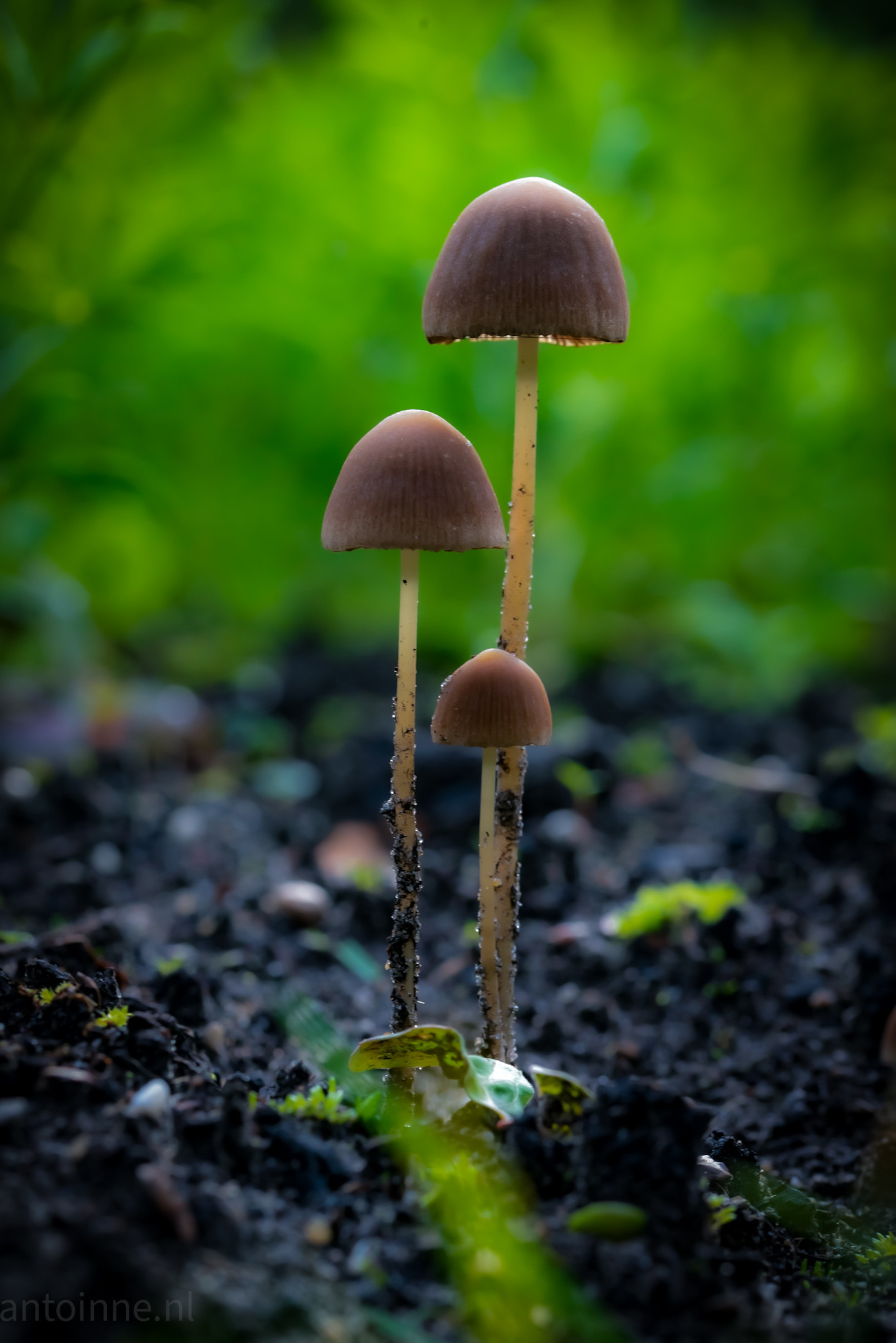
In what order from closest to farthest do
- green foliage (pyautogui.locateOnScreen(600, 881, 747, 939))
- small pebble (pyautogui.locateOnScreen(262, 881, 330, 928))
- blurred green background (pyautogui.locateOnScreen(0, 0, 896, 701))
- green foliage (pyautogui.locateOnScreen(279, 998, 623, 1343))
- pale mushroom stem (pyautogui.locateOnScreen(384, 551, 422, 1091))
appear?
green foliage (pyautogui.locateOnScreen(279, 998, 623, 1343)) < pale mushroom stem (pyautogui.locateOnScreen(384, 551, 422, 1091)) < green foliage (pyautogui.locateOnScreen(600, 881, 747, 939)) < small pebble (pyautogui.locateOnScreen(262, 881, 330, 928)) < blurred green background (pyautogui.locateOnScreen(0, 0, 896, 701))

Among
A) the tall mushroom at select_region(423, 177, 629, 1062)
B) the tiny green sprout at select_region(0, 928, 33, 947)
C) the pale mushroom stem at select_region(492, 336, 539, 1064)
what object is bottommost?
the tiny green sprout at select_region(0, 928, 33, 947)

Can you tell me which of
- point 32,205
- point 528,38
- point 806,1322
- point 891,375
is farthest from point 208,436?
point 806,1322

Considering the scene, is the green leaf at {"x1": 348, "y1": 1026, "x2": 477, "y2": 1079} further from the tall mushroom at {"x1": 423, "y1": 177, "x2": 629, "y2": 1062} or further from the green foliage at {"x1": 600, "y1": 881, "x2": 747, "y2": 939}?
the tall mushroom at {"x1": 423, "y1": 177, "x2": 629, "y2": 1062}

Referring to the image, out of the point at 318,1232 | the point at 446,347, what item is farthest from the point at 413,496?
the point at 446,347

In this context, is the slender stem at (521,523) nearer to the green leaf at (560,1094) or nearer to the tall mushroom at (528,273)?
the tall mushroom at (528,273)

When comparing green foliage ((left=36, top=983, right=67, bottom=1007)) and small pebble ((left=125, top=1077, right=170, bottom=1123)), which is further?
green foliage ((left=36, top=983, right=67, bottom=1007))

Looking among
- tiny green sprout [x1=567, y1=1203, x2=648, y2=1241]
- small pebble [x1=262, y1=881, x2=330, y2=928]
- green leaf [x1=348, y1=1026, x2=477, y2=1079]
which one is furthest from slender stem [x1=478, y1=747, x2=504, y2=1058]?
small pebble [x1=262, y1=881, x2=330, y2=928]

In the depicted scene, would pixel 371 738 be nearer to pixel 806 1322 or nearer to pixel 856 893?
pixel 856 893
